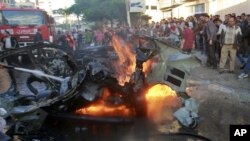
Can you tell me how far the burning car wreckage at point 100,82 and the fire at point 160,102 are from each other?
6cm

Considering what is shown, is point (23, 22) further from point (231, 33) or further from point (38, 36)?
point (231, 33)

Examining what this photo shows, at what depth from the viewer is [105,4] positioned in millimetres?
37062

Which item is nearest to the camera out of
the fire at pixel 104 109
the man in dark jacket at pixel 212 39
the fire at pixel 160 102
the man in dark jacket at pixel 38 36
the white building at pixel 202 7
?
the fire at pixel 104 109

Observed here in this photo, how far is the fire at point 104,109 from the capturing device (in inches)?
235

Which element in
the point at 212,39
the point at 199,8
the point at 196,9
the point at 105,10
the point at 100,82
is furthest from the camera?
the point at 105,10

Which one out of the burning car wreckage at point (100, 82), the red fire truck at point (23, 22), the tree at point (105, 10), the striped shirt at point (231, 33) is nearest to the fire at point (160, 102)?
the burning car wreckage at point (100, 82)

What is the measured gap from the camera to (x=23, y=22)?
55.9 feet

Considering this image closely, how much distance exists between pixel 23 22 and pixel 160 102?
1184cm

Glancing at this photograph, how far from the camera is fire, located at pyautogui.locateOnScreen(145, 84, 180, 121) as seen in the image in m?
6.49

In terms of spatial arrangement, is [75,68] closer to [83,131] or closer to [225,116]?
[83,131]

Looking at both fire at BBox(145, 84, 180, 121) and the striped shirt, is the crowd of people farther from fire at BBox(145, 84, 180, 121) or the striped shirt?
fire at BBox(145, 84, 180, 121)

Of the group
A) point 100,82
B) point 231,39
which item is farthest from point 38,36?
point 100,82

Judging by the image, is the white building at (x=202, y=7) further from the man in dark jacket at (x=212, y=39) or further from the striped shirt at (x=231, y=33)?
the striped shirt at (x=231, y=33)

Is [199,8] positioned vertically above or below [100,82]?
above
